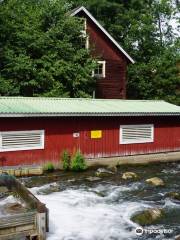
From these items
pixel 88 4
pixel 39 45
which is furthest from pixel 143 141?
pixel 88 4

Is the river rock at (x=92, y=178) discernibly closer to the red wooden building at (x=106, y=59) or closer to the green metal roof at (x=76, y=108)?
the green metal roof at (x=76, y=108)

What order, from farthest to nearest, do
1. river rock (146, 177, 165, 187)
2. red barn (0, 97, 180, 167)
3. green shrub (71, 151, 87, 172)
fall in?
green shrub (71, 151, 87, 172) < red barn (0, 97, 180, 167) < river rock (146, 177, 165, 187)

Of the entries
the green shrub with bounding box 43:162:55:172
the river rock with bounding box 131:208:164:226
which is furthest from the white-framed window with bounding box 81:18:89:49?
the river rock with bounding box 131:208:164:226

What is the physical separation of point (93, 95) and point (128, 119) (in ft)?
24.8

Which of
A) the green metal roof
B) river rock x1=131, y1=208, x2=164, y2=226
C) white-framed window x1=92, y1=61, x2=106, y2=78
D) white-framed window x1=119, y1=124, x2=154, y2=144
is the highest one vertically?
white-framed window x1=92, y1=61, x2=106, y2=78

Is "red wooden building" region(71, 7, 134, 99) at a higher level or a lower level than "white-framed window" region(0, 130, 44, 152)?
higher

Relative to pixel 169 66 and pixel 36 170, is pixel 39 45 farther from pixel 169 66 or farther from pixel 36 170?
pixel 169 66

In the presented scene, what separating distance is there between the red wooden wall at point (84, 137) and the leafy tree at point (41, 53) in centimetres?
531

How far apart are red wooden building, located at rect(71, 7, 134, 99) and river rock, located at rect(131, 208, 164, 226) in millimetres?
17394

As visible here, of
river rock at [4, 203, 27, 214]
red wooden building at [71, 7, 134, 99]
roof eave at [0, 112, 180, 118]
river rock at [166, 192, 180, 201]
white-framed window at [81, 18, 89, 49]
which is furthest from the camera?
red wooden building at [71, 7, 134, 99]

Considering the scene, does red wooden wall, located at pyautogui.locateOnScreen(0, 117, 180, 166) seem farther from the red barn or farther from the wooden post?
the wooden post

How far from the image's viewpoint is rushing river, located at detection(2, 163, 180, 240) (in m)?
11.0

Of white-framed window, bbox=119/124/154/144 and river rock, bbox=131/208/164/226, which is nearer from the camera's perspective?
river rock, bbox=131/208/164/226

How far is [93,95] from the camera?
27.9 m
